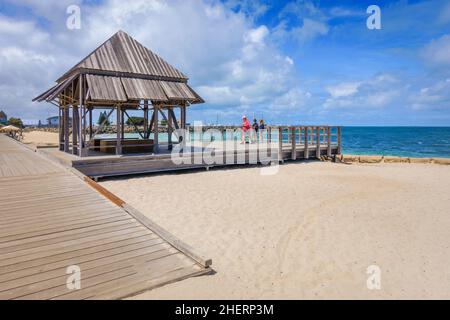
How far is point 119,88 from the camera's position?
12.4 meters

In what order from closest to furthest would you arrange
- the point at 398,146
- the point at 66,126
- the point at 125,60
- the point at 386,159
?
the point at 125,60 → the point at 66,126 → the point at 386,159 → the point at 398,146

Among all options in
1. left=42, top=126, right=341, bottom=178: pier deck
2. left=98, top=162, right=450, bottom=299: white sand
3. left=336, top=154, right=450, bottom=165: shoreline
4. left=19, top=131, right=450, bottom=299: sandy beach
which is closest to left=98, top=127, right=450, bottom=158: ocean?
left=42, top=126, right=341, bottom=178: pier deck

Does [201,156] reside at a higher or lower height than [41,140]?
lower

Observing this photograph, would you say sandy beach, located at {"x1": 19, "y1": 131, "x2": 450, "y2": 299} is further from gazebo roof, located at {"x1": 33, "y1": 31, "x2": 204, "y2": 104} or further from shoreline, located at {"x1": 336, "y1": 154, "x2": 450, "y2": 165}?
shoreline, located at {"x1": 336, "y1": 154, "x2": 450, "y2": 165}

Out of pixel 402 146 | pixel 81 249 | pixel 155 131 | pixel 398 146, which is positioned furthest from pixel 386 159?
pixel 402 146

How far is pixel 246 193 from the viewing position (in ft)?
34.7

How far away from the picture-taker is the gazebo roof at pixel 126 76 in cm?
1216

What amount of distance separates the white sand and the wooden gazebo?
3101 millimetres

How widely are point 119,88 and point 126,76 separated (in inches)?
42.9

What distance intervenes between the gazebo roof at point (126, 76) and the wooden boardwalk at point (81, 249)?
6.18 m

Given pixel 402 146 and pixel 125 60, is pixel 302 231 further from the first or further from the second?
pixel 402 146

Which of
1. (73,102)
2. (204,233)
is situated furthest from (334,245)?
(73,102)
